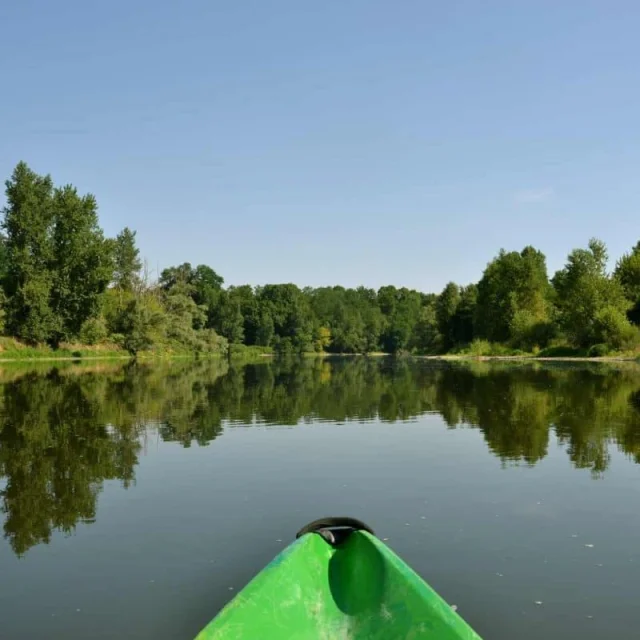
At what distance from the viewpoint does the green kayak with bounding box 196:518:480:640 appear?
453 centimetres

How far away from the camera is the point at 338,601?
5332 mm

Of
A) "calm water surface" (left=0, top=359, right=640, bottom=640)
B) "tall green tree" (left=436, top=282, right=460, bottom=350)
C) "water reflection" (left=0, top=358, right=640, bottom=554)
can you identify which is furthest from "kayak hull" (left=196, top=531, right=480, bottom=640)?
"tall green tree" (left=436, top=282, right=460, bottom=350)

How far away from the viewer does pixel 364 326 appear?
524ft

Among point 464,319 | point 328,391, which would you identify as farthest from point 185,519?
point 464,319

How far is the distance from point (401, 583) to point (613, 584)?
2.76 meters

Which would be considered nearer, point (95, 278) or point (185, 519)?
point (185, 519)

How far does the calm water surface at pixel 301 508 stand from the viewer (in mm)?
5996

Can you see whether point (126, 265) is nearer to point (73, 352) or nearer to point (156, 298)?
point (156, 298)

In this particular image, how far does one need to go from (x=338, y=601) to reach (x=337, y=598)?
0.03 meters

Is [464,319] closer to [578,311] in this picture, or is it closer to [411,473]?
[578,311]

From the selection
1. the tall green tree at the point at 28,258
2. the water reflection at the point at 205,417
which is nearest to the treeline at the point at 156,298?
the tall green tree at the point at 28,258

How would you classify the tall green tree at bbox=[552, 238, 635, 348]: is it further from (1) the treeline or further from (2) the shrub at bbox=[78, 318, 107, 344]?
(2) the shrub at bbox=[78, 318, 107, 344]

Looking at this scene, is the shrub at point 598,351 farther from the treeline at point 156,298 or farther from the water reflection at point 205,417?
the water reflection at point 205,417

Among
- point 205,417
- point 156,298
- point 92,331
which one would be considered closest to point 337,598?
point 205,417
